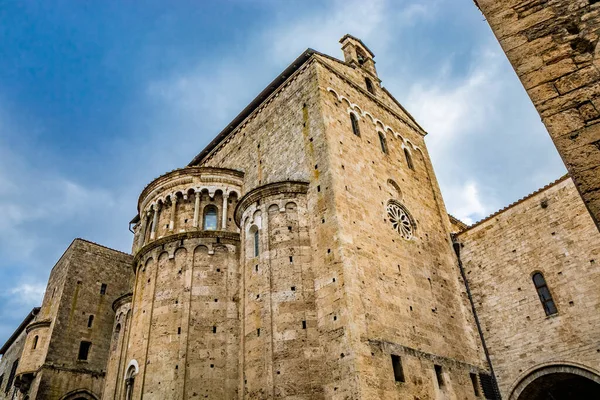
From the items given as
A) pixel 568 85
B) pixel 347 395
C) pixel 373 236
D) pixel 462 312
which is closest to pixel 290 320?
pixel 347 395

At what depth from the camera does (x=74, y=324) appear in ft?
75.6

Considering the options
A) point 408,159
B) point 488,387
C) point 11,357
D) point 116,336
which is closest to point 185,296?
point 116,336

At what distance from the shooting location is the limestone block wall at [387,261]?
43.8 ft

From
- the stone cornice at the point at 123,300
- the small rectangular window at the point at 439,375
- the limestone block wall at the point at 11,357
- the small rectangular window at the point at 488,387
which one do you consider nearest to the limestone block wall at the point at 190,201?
the stone cornice at the point at 123,300

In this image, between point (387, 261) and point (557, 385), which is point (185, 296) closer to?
point (387, 261)

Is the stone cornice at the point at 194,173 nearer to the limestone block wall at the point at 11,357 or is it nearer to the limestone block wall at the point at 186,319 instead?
the limestone block wall at the point at 186,319

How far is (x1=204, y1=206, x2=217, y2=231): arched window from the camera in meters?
19.2

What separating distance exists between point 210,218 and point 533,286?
42.2 feet

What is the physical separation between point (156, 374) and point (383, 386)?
7770mm

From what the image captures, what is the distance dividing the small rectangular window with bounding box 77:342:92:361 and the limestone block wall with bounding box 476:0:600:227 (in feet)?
77.4

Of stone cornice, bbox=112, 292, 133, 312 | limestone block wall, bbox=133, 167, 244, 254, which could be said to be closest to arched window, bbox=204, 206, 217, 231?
limestone block wall, bbox=133, 167, 244, 254

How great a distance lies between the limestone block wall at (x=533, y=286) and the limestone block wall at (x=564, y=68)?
12.0 metres

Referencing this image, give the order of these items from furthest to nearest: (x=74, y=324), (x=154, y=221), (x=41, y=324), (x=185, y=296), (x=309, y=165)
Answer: (x=74, y=324)
(x=41, y=324)
(x=154, y=221)
(x=309, y=165)
(x=185, y=296)

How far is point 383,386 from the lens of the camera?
492 inches
